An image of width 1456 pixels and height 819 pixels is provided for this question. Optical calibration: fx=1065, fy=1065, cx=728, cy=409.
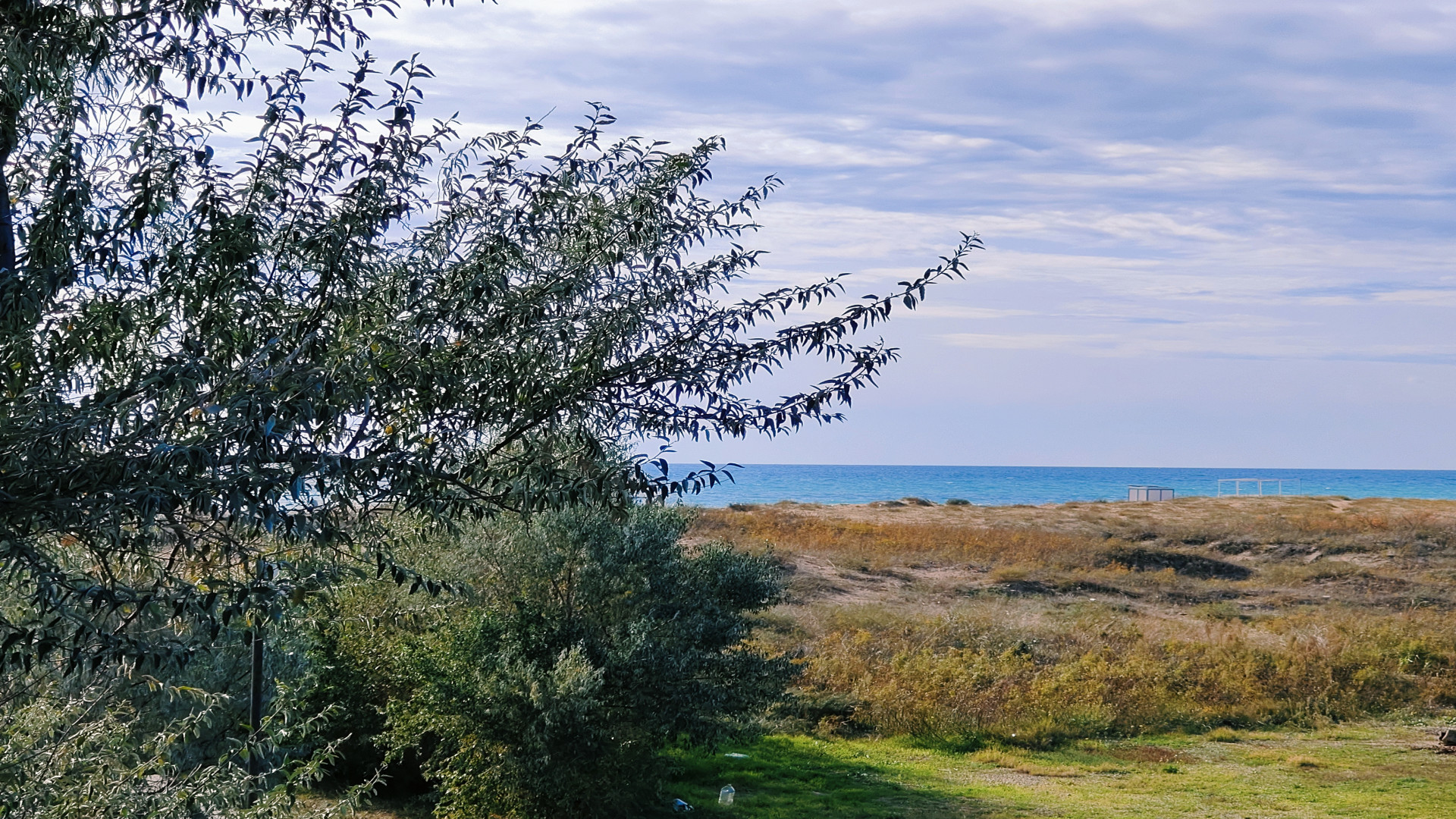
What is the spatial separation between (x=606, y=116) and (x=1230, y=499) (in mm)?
56650

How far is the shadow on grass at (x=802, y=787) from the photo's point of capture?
12461mm

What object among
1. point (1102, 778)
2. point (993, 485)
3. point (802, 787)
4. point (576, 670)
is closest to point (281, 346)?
point (576, 670)

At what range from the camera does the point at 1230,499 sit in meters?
54.2

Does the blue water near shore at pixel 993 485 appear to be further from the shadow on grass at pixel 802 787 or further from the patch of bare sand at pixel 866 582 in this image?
the shadow on grass at pixel 802 787

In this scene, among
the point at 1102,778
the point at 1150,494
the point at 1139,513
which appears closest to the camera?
the point at 1102,778

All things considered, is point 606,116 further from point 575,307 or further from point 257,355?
point 257,355

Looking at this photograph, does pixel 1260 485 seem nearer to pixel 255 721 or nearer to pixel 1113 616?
pixel 1113 616

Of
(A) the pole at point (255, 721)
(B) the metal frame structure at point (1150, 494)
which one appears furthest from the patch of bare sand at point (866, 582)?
(B) the metal frame structure at point (1150, 494)

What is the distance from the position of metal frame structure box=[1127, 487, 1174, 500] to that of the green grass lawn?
45.5 m

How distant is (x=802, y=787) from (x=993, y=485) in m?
130

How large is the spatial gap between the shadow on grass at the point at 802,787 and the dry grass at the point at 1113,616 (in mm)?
2089

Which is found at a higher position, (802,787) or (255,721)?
(255,721)

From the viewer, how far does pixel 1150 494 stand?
202ft

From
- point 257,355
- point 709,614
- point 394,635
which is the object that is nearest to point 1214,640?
point 709,614
